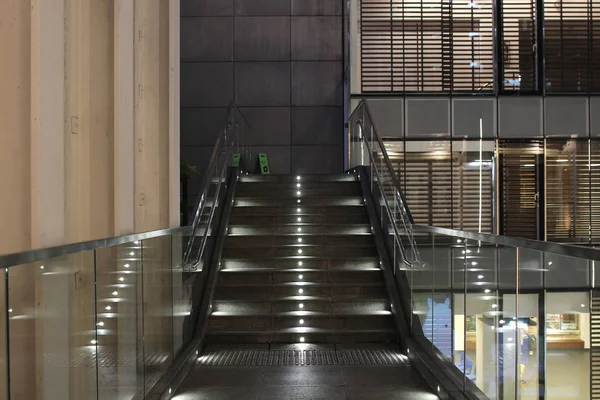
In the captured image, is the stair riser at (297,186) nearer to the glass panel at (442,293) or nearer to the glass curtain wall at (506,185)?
the glass curtain wall at (506,185)

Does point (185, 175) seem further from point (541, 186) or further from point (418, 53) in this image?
point (541, 186)

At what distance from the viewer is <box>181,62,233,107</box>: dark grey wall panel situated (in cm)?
1335

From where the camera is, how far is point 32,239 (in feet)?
10.7

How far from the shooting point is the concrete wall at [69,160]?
2502 millimetres

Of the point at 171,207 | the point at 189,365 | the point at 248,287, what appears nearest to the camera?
the point at 189,365

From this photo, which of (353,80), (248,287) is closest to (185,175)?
(353,80)

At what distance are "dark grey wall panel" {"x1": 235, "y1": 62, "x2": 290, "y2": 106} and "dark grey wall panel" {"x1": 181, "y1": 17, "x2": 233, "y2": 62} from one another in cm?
53

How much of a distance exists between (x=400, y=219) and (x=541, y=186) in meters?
7.01

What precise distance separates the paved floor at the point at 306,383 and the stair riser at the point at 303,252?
227 cm

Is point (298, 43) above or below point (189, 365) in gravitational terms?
above

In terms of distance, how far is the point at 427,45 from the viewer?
12227 millimetres

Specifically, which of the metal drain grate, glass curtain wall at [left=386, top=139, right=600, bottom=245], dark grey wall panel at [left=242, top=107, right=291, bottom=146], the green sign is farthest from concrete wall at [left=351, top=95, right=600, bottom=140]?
the metal drain grate

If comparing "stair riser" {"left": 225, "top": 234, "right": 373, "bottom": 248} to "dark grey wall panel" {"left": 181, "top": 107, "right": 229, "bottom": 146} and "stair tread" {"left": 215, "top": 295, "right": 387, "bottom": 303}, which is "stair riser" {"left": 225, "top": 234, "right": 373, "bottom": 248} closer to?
"stair tread" {"left": 215, "top": 295, "right": 387, "bottom": 303}

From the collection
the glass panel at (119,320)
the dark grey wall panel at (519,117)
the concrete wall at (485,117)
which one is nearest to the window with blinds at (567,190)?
the concrete wall at (485,117)
